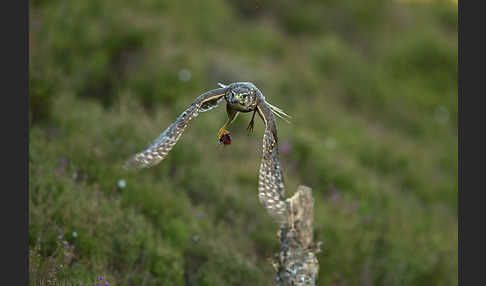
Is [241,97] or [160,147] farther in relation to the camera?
[160,147]

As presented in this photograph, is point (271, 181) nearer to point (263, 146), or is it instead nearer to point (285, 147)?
point (263, 146)

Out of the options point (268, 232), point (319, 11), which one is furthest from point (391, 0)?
point (268, 232)

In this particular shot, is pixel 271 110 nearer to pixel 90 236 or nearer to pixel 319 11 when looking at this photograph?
pixel 90 236

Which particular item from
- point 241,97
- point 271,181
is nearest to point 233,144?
point 271,181

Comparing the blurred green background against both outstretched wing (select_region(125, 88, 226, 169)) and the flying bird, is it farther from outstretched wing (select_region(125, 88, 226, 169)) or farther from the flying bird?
outstretched wing (select_region(125, 88, 226, 169))

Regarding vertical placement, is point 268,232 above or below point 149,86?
below
